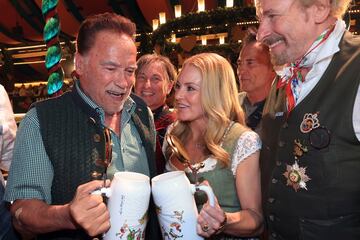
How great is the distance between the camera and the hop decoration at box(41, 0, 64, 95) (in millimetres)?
2102

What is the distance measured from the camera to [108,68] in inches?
54.4

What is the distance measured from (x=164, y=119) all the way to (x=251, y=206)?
4.20ft

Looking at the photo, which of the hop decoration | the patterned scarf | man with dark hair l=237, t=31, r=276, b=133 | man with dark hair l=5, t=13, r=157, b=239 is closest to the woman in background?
man with dark hair l=237, t=31, r=276, b=133

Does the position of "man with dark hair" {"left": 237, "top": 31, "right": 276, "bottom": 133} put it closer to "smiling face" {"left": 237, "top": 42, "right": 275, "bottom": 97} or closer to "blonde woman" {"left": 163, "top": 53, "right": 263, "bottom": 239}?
"smiling face" {"left": 237, "top": 42, "right": 275, "bottom": 97}

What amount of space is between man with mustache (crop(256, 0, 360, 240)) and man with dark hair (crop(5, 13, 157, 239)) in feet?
1.76

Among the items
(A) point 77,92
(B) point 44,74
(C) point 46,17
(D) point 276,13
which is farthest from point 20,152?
(B) point 44,74

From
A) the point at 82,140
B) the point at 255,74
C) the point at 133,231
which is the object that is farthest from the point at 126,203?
the point at 255,74

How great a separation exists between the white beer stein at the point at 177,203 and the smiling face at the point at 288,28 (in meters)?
0.61

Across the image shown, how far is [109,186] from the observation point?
3.49 feet

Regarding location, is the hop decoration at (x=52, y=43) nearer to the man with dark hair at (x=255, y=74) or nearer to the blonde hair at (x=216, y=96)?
the blonde hair at (x=216, y=96)

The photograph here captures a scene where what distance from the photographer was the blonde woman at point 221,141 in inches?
55.5

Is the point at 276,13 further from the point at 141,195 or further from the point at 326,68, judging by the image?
the point at 141,195

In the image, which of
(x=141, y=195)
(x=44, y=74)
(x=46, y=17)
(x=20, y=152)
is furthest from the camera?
(x=44, y=74)

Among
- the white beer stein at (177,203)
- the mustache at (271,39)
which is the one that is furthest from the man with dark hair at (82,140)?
the mustache at (271,39)
